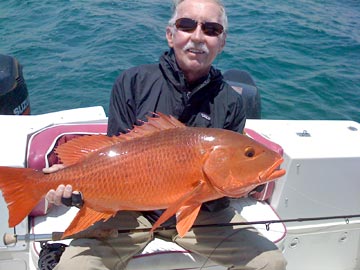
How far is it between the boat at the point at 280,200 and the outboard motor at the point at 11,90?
1281mm

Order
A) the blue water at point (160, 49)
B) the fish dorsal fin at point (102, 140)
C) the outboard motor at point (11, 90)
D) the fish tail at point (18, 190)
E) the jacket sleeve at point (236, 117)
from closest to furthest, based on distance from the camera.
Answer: the fish tail at point (18, 190) < the fish dorsal fin at point (102, 140) < the jacket sleeve at point (236, 117) < the outboard motor at point (11, 90) < the blue water at point (160, 49)

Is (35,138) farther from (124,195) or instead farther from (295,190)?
(295,190)

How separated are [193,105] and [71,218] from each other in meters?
1.16

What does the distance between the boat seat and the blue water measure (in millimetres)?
4543

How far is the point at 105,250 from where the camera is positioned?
8.49 feet

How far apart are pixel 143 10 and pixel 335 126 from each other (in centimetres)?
909

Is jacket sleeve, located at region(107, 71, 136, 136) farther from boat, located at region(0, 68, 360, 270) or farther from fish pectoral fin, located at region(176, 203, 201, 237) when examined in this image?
fish pectoral fin, located at region(176, 203, 201, 237)

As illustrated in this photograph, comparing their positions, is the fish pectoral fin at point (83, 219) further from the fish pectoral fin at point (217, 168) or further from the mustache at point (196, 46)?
the mustache at point (196, 46)

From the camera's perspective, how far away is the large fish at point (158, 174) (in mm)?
2154

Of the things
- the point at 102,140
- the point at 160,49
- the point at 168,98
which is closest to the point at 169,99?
the point at 168,98

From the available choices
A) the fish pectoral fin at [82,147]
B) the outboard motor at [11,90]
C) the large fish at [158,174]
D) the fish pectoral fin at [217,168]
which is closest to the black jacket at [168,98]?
the fish pectoral fin at [82,147]

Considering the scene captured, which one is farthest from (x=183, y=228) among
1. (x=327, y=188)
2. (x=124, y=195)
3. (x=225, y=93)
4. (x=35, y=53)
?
(x=35, y=53)

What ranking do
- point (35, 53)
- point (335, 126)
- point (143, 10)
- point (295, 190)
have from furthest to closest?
point (143, 10) < point (35, 53) < point (335, 126) < point (295, 190)

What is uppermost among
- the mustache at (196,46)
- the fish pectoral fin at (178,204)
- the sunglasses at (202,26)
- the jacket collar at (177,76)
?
the sunglasses at (202,26)
